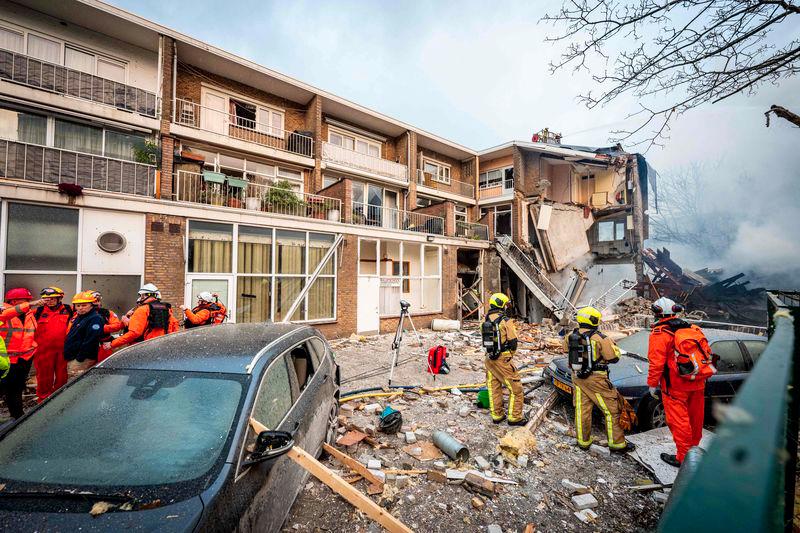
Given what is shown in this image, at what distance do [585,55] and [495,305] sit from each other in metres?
3.45

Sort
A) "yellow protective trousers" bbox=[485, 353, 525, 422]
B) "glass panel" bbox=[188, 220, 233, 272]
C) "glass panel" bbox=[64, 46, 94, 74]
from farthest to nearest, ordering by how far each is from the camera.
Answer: "glass panel" bbox=[64, 46, 94, 74] < "glass panel" bbox=[188, 220, 233, 272] < "yellow protective trousers" bbox=[485, 353, 525, 422]

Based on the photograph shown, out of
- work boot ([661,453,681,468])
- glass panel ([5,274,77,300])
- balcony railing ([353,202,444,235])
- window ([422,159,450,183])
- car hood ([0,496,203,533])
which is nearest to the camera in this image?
car hood ([0,496,203,533])

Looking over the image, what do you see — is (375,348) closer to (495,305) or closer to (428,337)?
(428,337)

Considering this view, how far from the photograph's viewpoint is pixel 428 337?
11.6 meters

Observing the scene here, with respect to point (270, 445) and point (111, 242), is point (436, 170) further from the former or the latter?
point (270, 445)

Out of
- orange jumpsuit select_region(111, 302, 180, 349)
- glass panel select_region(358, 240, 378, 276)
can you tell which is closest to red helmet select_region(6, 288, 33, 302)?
orange jumpsuit select_region(111, 302, 180, 349)

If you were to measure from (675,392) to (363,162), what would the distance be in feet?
43.6

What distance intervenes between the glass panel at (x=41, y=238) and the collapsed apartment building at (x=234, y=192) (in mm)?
28

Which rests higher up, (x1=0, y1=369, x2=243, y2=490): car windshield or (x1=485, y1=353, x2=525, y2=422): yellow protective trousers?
(x1=0, y1=369, x2=243, y2=490): car windshield

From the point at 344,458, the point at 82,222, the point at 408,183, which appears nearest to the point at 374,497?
the point at 344,458

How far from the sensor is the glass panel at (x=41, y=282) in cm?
697

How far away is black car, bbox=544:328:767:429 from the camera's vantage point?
4559mm

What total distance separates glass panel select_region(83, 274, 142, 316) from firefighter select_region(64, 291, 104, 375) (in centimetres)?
420

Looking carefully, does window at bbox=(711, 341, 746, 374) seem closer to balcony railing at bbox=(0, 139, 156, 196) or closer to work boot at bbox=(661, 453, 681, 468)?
work boot at bbox=(661, 453, 681, 468)
